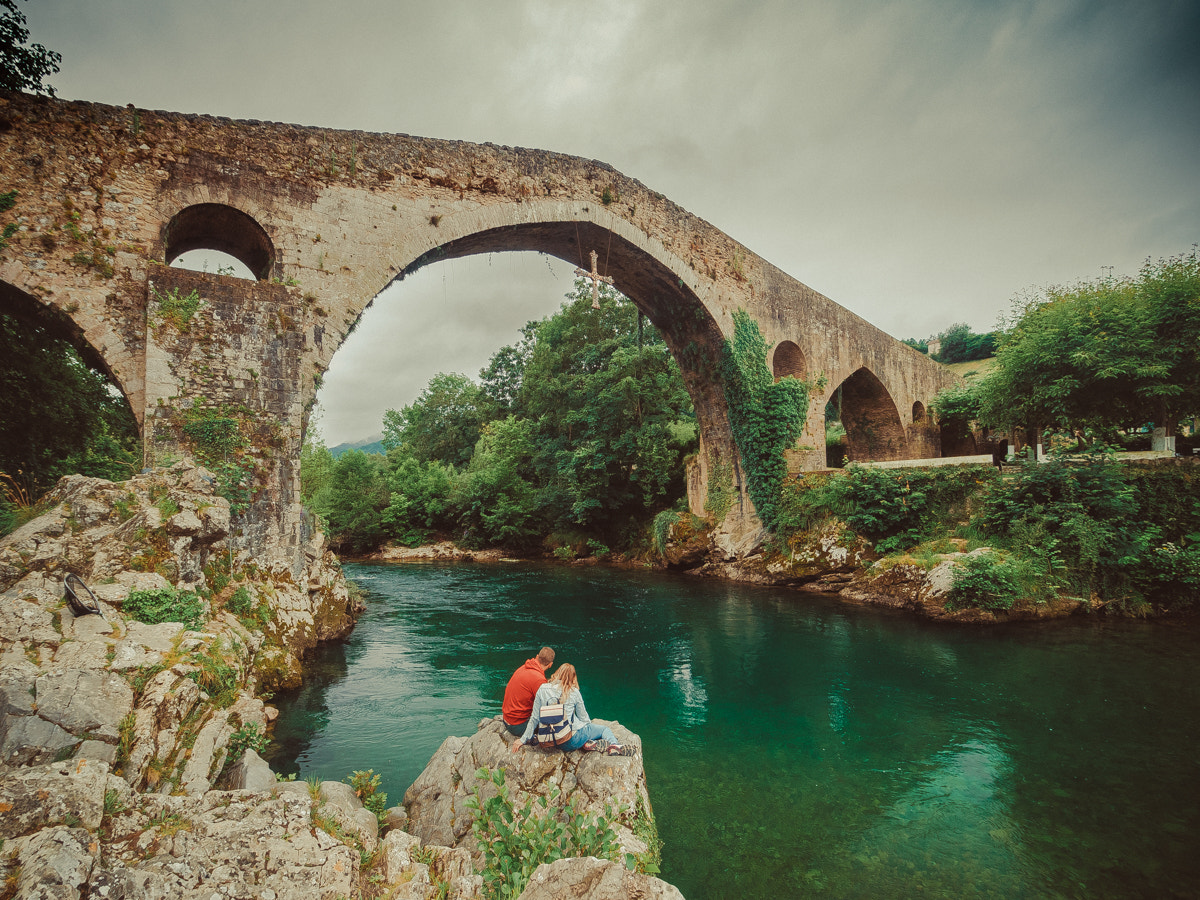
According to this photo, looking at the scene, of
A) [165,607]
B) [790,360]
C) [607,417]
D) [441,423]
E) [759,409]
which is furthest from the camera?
[441,423]

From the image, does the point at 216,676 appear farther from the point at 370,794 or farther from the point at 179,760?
the point at 370,794

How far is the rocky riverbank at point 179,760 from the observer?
2131mm

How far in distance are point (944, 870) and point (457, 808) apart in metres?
3.17

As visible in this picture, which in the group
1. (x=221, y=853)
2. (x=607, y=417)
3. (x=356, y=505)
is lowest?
(x=221, y=853)

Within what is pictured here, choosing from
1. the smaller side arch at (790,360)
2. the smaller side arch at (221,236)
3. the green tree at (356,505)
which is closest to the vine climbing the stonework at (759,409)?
the smaller side arch at (790,360)

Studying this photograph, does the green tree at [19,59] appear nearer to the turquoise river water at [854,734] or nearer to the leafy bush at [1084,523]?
the turquoise river water at [854,734]

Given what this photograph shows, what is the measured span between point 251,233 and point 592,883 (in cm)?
1010

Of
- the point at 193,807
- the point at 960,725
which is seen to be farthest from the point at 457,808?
the point at 960,725

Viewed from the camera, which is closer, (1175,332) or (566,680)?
(566,680)

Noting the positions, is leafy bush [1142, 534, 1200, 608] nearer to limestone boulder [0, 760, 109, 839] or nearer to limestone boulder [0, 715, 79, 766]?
limestone boulder [0, 760, 109, 839]

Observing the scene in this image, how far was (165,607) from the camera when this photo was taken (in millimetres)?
4895

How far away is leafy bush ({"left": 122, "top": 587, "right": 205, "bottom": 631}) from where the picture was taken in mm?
4723

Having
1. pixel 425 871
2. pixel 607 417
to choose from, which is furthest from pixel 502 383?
pixel 425 871

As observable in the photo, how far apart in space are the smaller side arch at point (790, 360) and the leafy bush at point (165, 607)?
50.0ft
